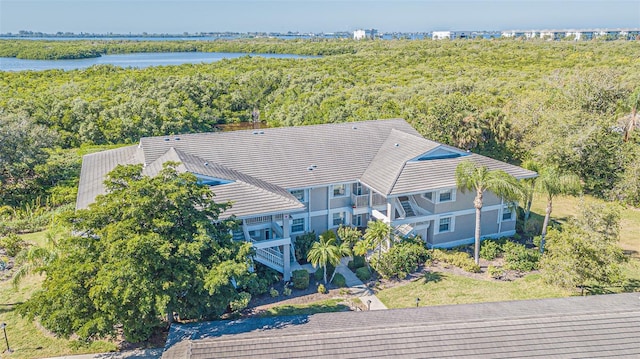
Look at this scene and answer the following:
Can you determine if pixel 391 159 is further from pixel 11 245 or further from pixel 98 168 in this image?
Result: pixel 11 245

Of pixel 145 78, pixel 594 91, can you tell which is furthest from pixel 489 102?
pixel 145 78

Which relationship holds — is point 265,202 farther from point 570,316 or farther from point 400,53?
point 400,53

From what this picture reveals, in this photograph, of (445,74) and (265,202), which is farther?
(445,74)

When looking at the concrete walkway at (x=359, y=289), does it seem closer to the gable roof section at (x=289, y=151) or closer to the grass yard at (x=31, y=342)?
the gable roof section at (x=289, y=151)

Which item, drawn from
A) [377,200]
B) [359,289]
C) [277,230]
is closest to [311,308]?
[359,289]

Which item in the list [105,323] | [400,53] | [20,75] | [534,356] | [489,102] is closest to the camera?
[534,356]

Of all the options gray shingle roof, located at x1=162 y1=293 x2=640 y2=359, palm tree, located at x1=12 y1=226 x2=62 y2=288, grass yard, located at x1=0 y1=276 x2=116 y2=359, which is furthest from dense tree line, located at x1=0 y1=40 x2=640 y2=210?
grass yard, located at x1=0 y1=276 x2=116 y2=359
